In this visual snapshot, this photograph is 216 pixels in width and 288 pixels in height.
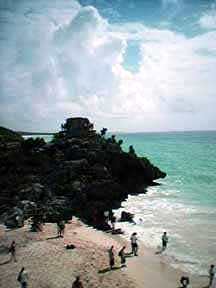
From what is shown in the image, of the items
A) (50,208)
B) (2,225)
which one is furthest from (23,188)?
(2,225)

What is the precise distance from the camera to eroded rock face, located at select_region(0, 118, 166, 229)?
40.7 meters

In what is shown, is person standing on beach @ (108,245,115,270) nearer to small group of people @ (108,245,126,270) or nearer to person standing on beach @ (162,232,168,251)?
small group of people @ (108,245,126,270)

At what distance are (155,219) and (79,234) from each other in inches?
432

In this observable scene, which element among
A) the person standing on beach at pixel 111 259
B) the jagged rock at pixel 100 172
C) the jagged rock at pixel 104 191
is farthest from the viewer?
the jagged rock at pixel 100 172

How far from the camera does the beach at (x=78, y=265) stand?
2373 cm

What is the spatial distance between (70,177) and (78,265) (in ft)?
80.4

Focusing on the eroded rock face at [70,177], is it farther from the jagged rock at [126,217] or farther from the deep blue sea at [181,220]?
the deep blue sea at [181,220]

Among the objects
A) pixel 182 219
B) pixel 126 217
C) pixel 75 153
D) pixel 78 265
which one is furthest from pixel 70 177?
pixel 78 265

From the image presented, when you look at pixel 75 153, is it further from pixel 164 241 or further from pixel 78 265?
pixel 78 265

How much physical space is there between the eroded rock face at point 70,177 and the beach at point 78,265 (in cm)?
495

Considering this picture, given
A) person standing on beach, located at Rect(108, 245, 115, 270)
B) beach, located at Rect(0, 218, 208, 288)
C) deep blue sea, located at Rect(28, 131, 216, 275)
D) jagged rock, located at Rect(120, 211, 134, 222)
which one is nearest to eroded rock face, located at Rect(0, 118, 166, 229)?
jagged rock, located at Rect(120, 211, 134, 222)

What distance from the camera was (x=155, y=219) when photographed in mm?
41219

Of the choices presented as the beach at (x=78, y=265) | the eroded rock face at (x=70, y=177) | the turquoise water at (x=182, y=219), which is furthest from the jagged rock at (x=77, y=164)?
the beach at (x=78, y=265)

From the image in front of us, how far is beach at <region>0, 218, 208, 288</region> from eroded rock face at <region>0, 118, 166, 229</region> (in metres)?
4.95
